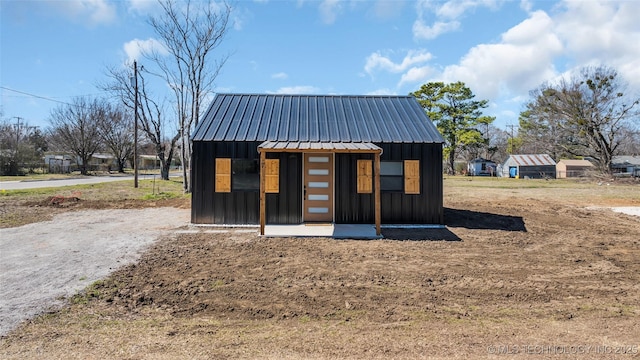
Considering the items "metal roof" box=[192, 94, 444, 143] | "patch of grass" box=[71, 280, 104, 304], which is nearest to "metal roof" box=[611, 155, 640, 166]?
"metal roof" box=[192, 94, 444, 143]

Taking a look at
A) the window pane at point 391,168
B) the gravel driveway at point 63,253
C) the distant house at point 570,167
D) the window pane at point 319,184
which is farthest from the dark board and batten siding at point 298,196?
the distant house at point 570,167

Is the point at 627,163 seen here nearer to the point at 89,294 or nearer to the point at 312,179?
the point at 312,179

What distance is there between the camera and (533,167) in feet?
152

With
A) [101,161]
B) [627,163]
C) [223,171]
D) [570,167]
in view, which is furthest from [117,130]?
[627,163]

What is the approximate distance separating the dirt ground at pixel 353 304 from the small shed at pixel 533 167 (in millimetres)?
44152

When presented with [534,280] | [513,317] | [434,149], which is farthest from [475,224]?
[513,317]

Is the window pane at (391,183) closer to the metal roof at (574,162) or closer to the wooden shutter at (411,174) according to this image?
the wooden shutter at (411,174)

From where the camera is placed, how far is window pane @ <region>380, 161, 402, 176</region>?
9.91 meters

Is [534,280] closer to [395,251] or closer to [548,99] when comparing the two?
[395,251]

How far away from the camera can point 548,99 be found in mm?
35594

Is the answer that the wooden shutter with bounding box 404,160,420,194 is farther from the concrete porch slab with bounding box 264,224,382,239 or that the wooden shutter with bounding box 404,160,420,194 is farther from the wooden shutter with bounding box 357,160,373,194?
the concrete porch slab with bounding box 264,224,382,239

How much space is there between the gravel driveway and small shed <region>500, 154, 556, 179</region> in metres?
47.7

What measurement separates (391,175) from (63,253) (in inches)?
319

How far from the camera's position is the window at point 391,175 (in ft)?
32.5
